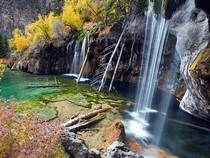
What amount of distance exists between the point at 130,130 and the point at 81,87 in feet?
39.9

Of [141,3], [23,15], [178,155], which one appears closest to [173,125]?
[178,155]

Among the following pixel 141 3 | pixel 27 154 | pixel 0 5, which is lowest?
pixel 27 154

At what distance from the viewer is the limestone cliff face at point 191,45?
1675 cm

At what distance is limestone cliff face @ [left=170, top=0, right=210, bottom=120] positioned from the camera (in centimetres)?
1675

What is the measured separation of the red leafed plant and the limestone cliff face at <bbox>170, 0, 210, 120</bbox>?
10528 mm

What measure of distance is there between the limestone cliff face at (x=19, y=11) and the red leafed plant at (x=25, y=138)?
83637mm

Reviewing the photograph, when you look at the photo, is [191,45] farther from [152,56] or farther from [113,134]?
[113,134]

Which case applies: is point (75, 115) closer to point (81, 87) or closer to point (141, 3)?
point (81, 87)

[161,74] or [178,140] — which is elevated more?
[161,74]

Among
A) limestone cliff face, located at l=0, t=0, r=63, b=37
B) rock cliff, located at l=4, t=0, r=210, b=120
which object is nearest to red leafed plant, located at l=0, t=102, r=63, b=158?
rock cliff, located at l=4, t=0, r=210, b=120

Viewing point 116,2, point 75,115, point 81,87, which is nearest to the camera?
point 75,115

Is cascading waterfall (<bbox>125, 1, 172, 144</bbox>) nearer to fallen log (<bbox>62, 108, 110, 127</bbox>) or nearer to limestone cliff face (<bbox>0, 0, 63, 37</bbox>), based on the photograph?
fallen log (<bbox>62, 108, 110, 127</bbox>)

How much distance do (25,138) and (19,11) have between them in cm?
8940

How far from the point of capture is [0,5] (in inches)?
3457
